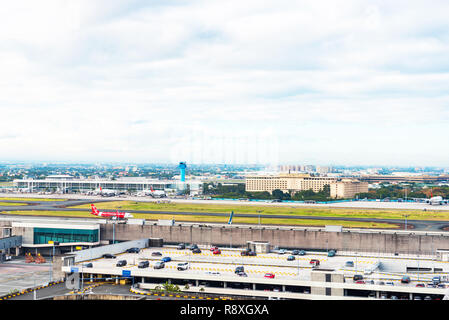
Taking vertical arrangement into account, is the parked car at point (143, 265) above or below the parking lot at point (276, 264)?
above

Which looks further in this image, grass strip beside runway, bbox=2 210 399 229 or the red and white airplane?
the red and white airplane

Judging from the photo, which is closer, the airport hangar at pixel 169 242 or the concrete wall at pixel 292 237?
the airport hangar at pixel 169 242

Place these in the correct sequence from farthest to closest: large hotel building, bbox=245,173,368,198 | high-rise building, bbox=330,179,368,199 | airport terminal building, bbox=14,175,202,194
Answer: large hotel building, bbox=245,173,368,198, high-rise building, bbox=330,179,368,199, airport terminal building, bbox=14,175,202,194

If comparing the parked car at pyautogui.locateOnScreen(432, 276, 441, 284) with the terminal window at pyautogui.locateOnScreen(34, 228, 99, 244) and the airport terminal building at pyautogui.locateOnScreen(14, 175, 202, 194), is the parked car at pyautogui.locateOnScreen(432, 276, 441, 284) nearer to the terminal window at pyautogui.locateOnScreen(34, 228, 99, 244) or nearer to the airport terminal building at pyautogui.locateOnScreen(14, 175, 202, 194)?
the terminal window at pyautogui.locateOnScreen(34, 228, 99, 244)

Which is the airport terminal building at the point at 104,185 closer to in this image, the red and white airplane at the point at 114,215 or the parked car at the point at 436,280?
the red and white airplane at the point at 114,215

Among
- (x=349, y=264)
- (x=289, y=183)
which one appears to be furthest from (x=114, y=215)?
(x=289, y=183)

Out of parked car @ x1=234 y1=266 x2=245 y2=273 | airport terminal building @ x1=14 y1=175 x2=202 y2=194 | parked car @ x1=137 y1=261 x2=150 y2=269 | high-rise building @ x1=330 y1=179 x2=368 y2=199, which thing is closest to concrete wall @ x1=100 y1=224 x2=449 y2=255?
parked car @ x1=234 y1=266 x2=245 y2=273

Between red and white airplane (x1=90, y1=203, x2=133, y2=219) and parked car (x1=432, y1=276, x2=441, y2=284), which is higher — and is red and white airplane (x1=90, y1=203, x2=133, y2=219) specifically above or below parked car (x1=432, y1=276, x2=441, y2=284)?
above

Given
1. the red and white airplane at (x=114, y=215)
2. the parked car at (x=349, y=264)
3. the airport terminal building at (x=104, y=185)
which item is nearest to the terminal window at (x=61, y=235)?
the red and white airplane at (x=114, y=215)

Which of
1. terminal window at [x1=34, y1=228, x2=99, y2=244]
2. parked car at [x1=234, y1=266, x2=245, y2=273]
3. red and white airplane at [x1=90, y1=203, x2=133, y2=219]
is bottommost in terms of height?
terminal window at [x1=34, y1=228, x2=99, y2=244]

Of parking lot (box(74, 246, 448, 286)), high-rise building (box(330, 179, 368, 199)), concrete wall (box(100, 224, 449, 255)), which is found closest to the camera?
parking lot (box(74, 246, 448, 286))
